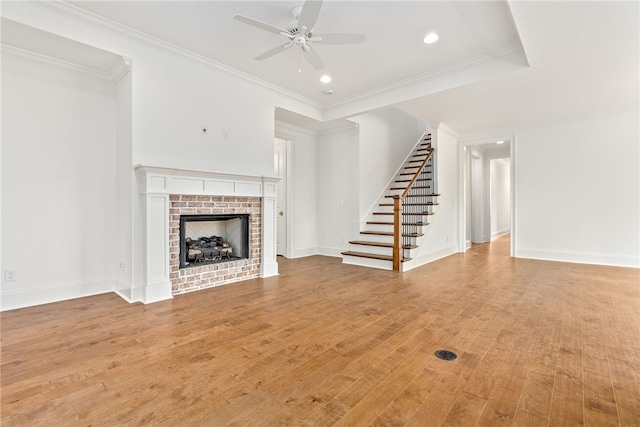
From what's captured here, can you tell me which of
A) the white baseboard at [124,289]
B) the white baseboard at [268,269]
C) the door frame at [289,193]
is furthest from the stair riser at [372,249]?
the white baseboard at [124,289]

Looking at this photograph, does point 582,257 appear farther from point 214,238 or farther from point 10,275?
point 10,275

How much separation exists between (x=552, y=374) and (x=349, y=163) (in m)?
5.03

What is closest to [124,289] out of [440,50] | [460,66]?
[440,50]

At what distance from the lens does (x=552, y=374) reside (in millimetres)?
1939

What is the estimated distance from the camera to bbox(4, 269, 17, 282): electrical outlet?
3.13m

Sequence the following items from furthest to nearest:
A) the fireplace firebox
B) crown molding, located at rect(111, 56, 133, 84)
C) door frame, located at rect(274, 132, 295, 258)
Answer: door frame, located at rect(274, 132, 295, 258)
the fireplace firebox
crown molding, located at rect(111, 56, 133, 84)

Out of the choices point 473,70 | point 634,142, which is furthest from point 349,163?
point 634,142

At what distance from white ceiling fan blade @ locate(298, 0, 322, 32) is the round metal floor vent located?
2.91m

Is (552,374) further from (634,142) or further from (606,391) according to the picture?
(634,142)

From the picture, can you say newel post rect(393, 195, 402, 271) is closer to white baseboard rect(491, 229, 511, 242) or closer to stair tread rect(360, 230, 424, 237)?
stair tread rect(360, 230, 424, 237)

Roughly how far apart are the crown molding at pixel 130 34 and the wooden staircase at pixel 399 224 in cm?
318

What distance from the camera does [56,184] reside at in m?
3.45

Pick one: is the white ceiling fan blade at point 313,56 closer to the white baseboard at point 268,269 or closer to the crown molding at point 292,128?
the crown molding at point 292,128

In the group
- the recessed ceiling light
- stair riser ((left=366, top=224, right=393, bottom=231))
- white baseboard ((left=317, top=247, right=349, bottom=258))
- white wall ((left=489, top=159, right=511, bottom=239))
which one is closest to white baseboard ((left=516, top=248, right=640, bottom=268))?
stair riser ((left=366, top=224, right=393, bottom=231))
